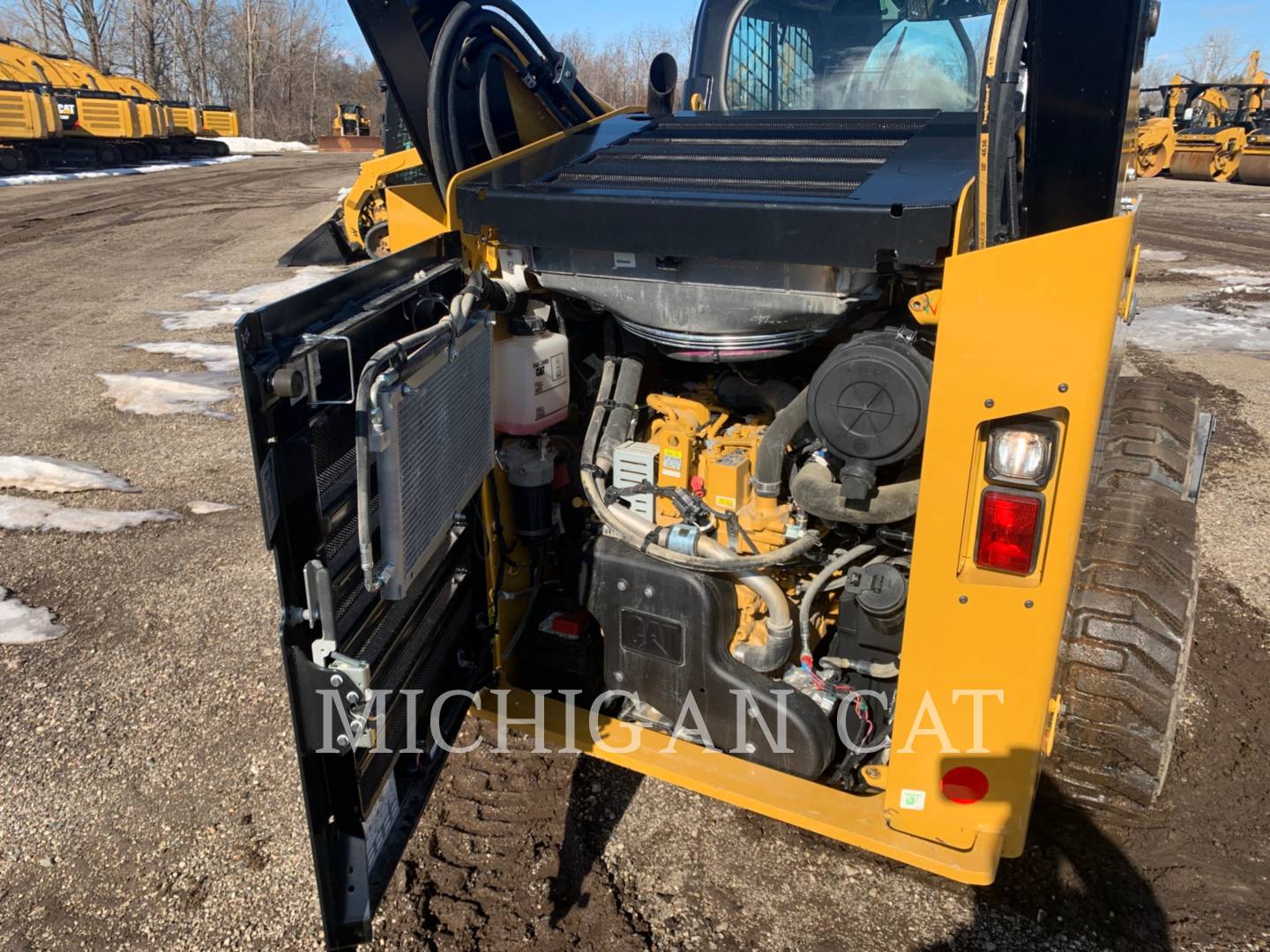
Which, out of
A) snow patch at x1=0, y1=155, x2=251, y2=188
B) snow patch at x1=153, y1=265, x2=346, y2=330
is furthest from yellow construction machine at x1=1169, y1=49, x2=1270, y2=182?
snow patch at x1=0, y1=155, x2=251, y2=188

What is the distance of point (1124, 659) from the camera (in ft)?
8.38

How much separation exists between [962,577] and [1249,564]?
3.48 metres

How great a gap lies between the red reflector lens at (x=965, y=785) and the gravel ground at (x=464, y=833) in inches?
19.5

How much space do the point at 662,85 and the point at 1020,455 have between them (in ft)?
8.48

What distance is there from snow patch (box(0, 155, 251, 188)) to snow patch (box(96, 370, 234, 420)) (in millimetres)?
17612

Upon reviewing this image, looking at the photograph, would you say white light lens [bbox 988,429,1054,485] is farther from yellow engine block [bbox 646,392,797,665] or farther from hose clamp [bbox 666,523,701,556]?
hose clamp [bbox 666,523,701,556]

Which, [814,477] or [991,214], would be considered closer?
[991,214]

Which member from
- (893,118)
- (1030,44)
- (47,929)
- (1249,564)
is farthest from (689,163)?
(1249,564)

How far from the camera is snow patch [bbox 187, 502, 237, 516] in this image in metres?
5.28

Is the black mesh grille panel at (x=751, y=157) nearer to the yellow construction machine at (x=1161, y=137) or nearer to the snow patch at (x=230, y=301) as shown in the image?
the snow patch at (x=230, y=301)

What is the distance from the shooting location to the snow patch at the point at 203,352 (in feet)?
27.0

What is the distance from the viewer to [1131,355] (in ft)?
28.8

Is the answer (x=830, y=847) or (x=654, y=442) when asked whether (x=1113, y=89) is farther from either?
(x=830, y=847)

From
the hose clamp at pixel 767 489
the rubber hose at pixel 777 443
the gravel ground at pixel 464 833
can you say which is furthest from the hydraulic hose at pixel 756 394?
the gravel ground at pixel 464 833
